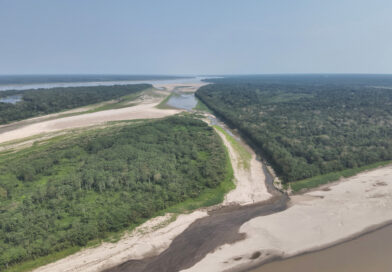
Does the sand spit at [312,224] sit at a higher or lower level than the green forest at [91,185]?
lower

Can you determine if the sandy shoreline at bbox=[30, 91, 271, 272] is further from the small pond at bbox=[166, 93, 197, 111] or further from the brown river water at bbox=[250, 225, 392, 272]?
the small pond at bbox=[166, 93, 197, 111]

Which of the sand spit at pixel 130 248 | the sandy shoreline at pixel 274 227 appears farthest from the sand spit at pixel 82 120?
the sandy shoreline at pixel 274 227

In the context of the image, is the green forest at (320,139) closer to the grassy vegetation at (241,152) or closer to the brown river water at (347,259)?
the grassy vegetation at (241,152)

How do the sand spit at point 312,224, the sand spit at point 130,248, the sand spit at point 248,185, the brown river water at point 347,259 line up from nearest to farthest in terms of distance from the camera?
→ the sand spit at point 130,248 < the brown river water at point 347,259 < the sand spit at point 312,224 < the sand spit at point 248,185

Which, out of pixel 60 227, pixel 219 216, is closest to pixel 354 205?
pixel 219 216

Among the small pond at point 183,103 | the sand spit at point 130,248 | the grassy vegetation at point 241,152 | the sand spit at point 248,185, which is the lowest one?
the sand spit at point 130,248

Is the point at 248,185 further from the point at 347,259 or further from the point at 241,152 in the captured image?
the point at 347,259

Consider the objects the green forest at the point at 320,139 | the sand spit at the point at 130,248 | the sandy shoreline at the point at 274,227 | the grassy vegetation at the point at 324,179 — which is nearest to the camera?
the sand spit at the point at 130,248

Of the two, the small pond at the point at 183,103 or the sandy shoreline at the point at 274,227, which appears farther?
the small pond at the point at 183,103
